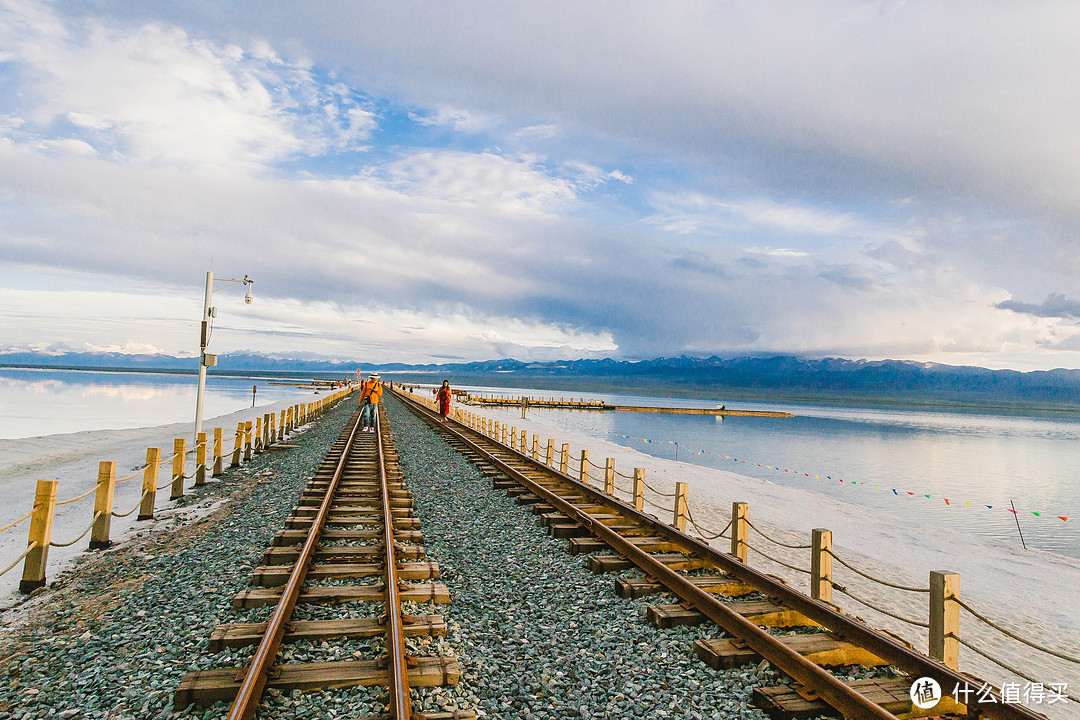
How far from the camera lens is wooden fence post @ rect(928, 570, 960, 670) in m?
5.23

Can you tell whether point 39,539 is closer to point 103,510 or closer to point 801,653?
point 103,510

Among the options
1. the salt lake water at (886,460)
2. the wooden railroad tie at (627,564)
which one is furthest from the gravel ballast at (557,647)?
the salt lake water at (886,460)

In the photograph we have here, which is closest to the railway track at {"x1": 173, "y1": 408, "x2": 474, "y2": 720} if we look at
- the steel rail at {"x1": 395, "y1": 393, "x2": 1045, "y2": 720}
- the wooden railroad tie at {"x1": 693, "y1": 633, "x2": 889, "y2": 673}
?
the wooden railroad tie at {"x1": 693, "y1": 633, "x2": 889, "y2": 673}

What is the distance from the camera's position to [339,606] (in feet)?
19.7

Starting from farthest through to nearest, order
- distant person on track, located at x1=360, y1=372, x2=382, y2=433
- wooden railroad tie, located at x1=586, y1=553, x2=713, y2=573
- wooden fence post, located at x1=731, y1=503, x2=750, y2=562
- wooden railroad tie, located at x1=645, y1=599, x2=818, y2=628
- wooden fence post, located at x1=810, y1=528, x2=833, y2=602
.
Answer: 1. distant person on track, located at x1=360, y1=372, x2=382, y2=433
2. wooden fence post, located at x1=731, y1=503, x2=750, y2=562
3. wooden railroad tie, located at x1=586, y1=553, x2=713, y2=573
4. wooden fence post, located at x1=810, y1=528, x2=833, y2=602
5. wooden railroad tie, located at x1=645, y1=599, x2=818, y2=628

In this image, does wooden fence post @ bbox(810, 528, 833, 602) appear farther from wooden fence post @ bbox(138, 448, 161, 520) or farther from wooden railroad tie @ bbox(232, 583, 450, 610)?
wooden fence post @ bbox(138, 448, 161, 520)

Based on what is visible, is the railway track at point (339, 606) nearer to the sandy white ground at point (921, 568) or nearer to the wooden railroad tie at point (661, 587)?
the wooden railroad tie at point (661, 587)

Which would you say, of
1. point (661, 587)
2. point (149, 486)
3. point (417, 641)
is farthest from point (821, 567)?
point (149, 486)

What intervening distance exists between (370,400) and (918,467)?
36.7 meters

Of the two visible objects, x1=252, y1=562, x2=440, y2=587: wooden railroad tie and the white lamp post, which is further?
the white lamp post

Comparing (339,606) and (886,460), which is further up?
(339,606)

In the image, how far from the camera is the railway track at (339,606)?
13.9 feet

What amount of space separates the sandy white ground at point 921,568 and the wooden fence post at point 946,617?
1.61ft

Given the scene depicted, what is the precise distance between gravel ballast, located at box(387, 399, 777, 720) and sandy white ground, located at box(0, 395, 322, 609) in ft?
16.6
